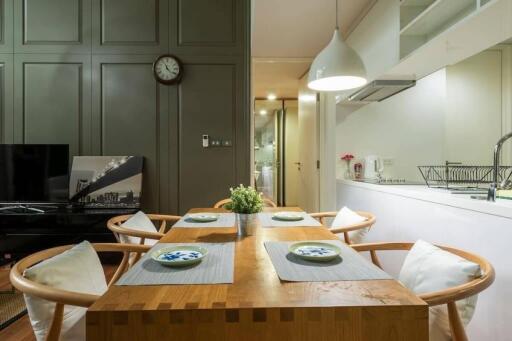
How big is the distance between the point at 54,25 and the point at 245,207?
3.41 m

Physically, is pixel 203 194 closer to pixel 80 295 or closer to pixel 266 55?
pixel 266 55

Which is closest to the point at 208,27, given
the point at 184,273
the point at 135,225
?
the point at 135,225

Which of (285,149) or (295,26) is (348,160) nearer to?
(295,26)

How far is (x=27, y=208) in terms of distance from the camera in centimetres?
335

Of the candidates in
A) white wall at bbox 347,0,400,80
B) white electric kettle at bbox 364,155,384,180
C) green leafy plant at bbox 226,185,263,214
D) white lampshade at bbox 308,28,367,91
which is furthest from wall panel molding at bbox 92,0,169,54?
green leafy plant at bbox 226,185,263,214

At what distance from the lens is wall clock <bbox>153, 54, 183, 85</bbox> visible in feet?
11.7

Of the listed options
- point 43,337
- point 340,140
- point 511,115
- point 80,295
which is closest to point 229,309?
point 80,295

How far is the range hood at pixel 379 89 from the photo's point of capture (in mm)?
2654

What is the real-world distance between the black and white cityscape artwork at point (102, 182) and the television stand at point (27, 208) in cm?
24

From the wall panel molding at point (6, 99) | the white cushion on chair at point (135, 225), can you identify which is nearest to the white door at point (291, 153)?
the wall panel molding at point (6, 99)

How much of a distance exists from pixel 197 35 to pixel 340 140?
192cm

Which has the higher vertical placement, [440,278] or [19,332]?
[440,278]

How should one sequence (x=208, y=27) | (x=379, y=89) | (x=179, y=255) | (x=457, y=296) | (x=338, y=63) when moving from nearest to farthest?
(x=457, y=296) < (x=179, y=255) < (x=338, y=63) < (x=379, y=89) < (x=208, y=27)

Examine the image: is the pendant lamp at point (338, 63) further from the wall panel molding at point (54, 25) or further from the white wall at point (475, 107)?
the wall panel molding at point (54, 25)
